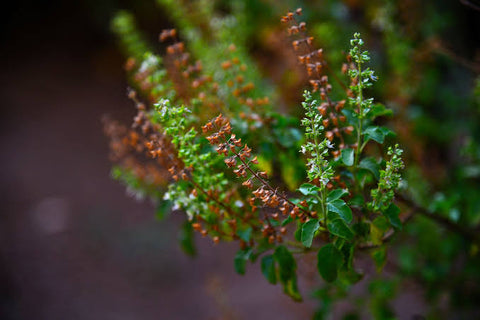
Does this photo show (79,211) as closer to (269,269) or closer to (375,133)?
(269,269)

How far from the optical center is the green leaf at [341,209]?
761mm

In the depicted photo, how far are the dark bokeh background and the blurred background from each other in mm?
10

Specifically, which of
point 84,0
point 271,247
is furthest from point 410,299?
point 84,0

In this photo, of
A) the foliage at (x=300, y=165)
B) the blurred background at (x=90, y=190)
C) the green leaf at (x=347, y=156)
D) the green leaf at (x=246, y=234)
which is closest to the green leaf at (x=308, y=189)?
the foliage at (x=300, y=165)

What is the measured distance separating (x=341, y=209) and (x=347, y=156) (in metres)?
0.14

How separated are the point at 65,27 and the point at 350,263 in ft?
15.3

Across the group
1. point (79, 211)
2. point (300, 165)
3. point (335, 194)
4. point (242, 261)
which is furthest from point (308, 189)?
point (79, 211)

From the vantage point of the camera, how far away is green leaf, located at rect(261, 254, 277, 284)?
37.1 inches

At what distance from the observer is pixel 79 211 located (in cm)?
360

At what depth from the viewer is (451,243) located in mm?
1531

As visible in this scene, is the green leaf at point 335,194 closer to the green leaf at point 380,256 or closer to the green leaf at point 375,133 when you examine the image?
the green leaf at point 375,133

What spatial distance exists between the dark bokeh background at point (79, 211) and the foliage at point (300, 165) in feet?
3.13

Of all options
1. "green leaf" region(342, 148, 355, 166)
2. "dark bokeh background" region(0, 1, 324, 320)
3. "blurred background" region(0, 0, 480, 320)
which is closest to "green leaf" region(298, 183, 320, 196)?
"green leaf" region(342, 148, 355, 166)

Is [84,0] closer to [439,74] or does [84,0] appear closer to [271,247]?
[439,74]
